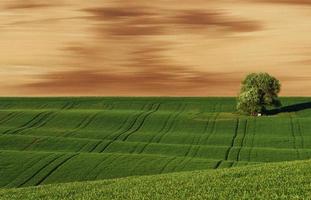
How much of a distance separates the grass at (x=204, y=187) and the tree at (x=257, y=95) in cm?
4304

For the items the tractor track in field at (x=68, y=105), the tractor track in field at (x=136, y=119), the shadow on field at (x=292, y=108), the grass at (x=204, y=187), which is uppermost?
the grass at (x=204, y=187)

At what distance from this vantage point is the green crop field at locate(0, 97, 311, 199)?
52.0 meters

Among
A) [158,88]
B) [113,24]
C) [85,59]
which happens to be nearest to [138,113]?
[158,88]

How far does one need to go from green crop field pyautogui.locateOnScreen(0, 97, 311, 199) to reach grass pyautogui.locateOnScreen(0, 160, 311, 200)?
907mm

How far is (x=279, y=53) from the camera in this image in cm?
10000

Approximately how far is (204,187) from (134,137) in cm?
3621

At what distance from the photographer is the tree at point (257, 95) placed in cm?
7900

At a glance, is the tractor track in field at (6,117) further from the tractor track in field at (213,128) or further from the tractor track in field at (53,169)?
the tractor track in field at (213,128)

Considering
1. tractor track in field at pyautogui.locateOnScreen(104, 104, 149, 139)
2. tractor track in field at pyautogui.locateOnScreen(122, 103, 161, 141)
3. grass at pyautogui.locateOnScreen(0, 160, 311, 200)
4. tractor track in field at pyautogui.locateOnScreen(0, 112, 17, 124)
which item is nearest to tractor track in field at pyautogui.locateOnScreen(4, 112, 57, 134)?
tractor track in field at pyautogui.locateOnScreen(0, 112, 17, 124)

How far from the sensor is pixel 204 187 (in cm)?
3116

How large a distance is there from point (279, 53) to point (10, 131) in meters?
45.2

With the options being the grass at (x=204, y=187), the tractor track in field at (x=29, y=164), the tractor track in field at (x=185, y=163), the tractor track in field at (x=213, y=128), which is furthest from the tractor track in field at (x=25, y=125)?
the grass at (x=204, y=187)

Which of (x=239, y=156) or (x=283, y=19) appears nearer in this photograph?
(x=239, y=156)

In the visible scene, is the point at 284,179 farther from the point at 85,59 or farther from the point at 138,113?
the point at 85,59
